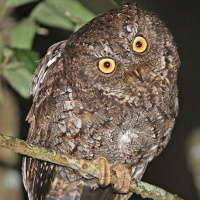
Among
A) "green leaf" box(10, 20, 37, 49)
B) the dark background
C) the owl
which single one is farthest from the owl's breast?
the dark background

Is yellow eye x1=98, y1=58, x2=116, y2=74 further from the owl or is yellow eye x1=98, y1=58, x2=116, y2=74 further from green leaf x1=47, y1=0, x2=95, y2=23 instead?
green leaf x1=47, y1=0, x2=95, y2=23

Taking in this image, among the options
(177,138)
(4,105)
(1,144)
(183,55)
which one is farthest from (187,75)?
(1,144)

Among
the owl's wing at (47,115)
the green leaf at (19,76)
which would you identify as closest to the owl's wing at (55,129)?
the owl's wing at (47,115)

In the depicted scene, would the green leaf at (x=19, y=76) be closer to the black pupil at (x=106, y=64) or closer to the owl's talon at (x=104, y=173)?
the black pupil at (x=106, y=64)

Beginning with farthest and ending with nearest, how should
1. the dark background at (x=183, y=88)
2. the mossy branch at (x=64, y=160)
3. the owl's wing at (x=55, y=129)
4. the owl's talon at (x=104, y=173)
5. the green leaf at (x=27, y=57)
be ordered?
1. the dark background at (x=183, y=88)
2. the owl's wing at (x=55, y=129)
3. the owl's talon at (x=104, y=173)
4. the green leaf at (x=27, y=57)
5. the mossy branch at (x=64, y=160)

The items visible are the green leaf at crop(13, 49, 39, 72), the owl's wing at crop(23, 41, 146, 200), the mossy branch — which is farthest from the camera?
the owl's wing at crop(23, 41, 146, 200)

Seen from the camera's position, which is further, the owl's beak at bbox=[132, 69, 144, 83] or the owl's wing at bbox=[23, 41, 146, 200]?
the owl's wing at bbox=[23, 41, 146, 200]

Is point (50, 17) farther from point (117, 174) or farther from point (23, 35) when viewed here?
point (117, 174)

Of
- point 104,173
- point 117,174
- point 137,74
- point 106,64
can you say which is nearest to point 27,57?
point 106,64
